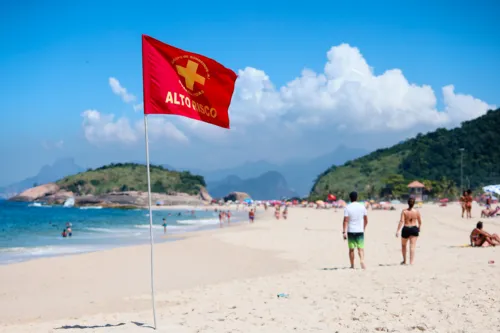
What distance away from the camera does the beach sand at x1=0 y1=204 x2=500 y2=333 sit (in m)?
7.17

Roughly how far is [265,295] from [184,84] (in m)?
4.48

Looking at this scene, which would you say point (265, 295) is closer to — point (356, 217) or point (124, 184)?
point (356, 217)

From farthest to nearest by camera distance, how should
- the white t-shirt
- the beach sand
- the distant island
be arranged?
the distant island < the white t-shirt < the beach sand

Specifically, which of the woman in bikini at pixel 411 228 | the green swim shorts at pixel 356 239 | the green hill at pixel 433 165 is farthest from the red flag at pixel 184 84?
the green hill at pixel 433 165

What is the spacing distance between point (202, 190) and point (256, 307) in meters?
182

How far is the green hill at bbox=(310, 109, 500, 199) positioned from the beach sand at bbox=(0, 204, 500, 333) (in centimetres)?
8086

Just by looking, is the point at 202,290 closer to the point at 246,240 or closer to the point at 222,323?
the point at 222,323

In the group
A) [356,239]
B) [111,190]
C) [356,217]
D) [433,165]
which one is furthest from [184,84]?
[111,190]

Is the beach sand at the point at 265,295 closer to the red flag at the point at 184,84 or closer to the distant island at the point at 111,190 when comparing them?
the red flag at the point at 184,84

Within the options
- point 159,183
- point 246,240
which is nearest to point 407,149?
point 159,183

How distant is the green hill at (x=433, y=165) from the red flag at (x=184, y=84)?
8705 cm

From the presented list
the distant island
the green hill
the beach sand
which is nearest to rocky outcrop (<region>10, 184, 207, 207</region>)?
the distant island

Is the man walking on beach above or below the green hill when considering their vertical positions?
below

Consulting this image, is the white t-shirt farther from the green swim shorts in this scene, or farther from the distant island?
the distant island
